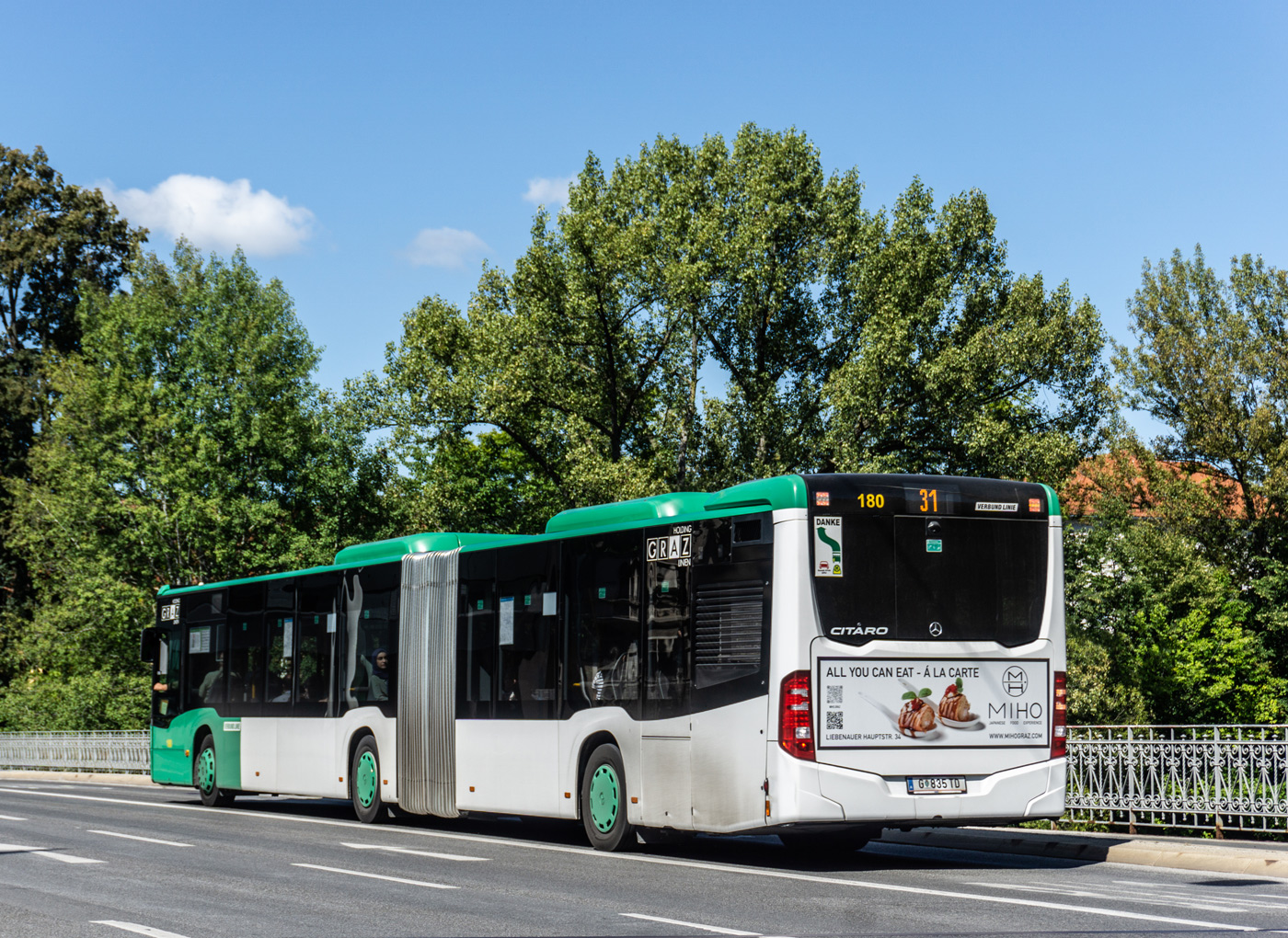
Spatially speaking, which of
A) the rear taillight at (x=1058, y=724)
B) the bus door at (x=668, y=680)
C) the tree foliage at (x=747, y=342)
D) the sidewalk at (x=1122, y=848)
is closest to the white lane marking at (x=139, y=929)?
the bus door at (x=668, y=680)

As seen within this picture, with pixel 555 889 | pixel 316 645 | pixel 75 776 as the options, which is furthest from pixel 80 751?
pixel 555 889

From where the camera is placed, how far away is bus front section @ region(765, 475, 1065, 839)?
11.6 meters

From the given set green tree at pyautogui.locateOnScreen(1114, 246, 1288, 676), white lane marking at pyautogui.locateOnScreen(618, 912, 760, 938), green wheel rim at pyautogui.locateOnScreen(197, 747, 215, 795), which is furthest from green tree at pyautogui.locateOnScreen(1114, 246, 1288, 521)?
white lane marking at pyautogui.locateOnScreen(618, 912, 760, 938)

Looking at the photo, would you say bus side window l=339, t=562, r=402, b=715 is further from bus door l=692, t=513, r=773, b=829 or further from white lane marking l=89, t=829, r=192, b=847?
bus door l=692, t=513, r=773, b=829

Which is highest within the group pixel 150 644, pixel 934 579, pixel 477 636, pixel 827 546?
pixel 827 546

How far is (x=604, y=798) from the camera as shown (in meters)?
13.8

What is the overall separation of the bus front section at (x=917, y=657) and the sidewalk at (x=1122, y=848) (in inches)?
45.3

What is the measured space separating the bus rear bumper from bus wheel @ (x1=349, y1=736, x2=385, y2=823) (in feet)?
26.5

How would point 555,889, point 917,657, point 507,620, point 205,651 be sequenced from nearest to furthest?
point 555,889 → point 917,657 → point 507,620 → point 205,651

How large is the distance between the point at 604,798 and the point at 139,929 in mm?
5977

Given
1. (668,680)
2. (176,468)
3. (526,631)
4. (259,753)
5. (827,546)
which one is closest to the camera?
(827,546)

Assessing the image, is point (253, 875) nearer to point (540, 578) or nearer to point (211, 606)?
point (540, 578)

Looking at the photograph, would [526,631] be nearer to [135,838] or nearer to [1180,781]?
[135,838]

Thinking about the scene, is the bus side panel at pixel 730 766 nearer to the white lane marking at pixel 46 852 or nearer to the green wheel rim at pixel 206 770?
the white lane marking at pixel 46 852
